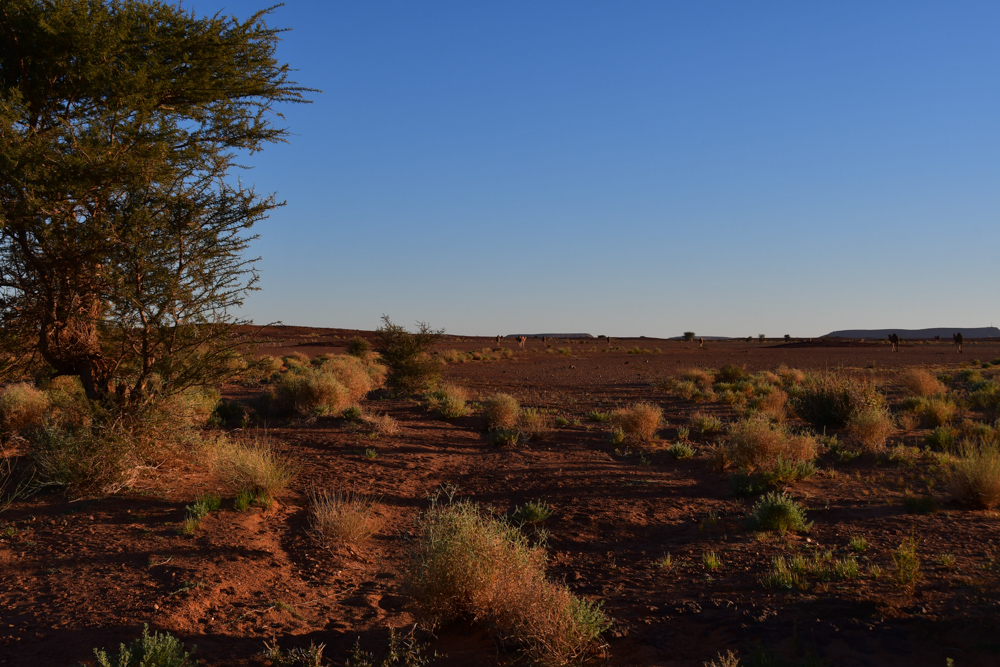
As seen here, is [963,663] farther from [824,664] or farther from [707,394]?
[707,394]

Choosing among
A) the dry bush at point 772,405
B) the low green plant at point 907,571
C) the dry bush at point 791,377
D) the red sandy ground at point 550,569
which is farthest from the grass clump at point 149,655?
the dry bush at point 791,377

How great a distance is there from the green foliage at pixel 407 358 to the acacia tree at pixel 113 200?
13.6 meters

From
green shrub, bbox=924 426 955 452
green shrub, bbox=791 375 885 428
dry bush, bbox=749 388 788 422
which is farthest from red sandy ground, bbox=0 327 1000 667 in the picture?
dry bush, bbox=749 388 788 422

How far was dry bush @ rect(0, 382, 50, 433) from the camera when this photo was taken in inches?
488

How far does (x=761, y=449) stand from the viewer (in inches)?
421

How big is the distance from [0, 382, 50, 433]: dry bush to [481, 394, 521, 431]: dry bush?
9.15 metres

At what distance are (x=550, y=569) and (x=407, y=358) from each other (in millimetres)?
16603

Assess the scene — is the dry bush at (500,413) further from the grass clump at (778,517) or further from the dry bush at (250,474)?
the grass clump at (778,517)

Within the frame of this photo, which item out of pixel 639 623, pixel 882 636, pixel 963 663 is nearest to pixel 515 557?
pixel 639 623

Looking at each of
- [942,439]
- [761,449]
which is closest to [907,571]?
[761,449]

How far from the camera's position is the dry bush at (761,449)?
10648 millimetres

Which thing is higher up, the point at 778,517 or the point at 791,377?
the point at 791,377

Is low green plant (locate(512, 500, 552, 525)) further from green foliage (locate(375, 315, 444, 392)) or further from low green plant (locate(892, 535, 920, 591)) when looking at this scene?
green foliage (locate(375, 315, 444, 392))

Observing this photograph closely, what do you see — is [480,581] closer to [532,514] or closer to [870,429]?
[532,514]
